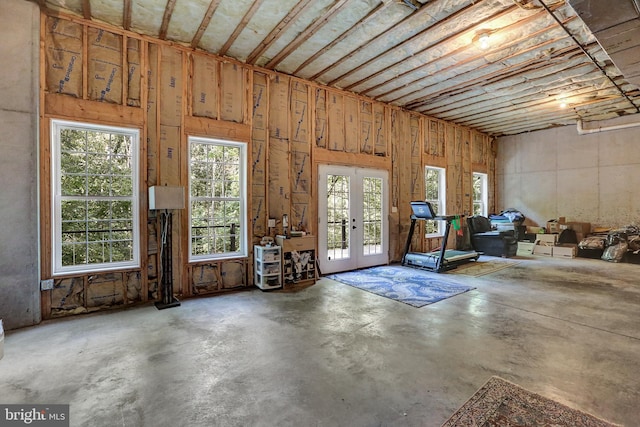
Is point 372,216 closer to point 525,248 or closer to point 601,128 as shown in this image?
point 525,248

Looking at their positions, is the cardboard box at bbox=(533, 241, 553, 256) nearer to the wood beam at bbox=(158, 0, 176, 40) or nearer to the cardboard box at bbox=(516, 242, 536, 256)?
the cardboard box at bbox=(516, 242, 536, 256)

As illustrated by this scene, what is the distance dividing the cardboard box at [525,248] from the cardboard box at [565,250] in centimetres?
52

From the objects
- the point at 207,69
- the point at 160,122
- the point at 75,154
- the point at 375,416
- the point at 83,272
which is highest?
the point at 207,69

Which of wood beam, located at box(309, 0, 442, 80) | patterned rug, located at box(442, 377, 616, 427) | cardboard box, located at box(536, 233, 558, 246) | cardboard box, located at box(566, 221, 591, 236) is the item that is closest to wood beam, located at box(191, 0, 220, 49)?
wood beam, located at box(309, 0, 442, 80)

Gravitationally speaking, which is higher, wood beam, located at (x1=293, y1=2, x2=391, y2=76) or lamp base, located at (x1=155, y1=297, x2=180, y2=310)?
wood beam, located at (x1=293, y1=2, x2=391, y2=76)

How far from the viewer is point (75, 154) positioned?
12.9ft

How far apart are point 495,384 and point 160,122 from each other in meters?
4.83

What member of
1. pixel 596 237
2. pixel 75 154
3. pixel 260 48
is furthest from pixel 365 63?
pixel 596 237

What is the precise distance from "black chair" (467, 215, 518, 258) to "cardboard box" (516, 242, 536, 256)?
0.54 metres

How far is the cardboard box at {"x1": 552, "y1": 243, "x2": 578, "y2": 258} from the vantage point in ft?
25.1

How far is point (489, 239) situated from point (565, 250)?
1.80m

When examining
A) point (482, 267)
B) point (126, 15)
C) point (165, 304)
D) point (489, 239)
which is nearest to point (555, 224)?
point (489, 239)

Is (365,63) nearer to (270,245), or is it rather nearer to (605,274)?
(270,245)

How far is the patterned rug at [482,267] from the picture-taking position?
609 cm
